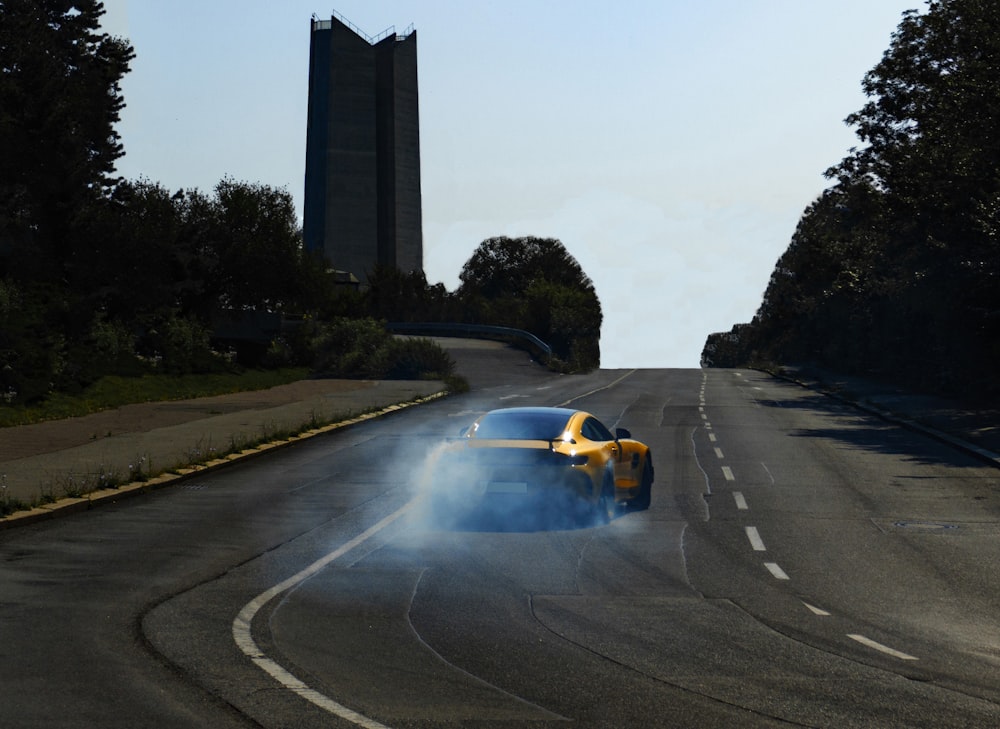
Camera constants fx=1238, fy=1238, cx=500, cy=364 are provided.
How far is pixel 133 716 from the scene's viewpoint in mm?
6609

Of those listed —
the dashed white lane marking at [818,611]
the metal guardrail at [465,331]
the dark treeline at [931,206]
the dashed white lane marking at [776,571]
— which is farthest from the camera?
the metal guardrail at [465,331]

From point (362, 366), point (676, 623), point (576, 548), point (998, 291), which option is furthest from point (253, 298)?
point (676, 623)

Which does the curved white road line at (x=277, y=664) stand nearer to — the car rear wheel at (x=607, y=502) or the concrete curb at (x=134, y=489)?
the car rear wheel at (x=607, y=502)

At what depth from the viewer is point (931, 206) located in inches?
1453

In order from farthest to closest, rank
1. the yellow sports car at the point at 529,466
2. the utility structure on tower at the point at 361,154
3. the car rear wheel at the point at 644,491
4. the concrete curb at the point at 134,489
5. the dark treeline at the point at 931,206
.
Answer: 1. the utility structure on tower at the point at 361,154
2. the dark treeline at the point at 931,206
3. the car rear wheel at the point at 644,491
4. the concrete curb at the point at 134,489
5. the yellow sports car at the point at 529,466

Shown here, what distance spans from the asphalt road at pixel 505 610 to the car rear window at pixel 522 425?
1.11 metres

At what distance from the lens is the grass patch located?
1177 inches

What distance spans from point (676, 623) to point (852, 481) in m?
12.1

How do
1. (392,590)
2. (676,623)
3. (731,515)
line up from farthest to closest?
(731,515)
(392,590)
(676,623)

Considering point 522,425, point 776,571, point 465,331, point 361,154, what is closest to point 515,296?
point 361,154

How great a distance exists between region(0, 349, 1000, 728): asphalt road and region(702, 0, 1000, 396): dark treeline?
17036mm

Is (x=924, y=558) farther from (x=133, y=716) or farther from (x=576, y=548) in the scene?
(x=133, y=716)

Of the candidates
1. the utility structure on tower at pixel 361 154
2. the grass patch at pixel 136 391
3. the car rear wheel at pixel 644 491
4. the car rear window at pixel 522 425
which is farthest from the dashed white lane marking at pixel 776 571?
the utility structure on tower at pixel 361 154

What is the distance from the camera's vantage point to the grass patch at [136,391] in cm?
2989
